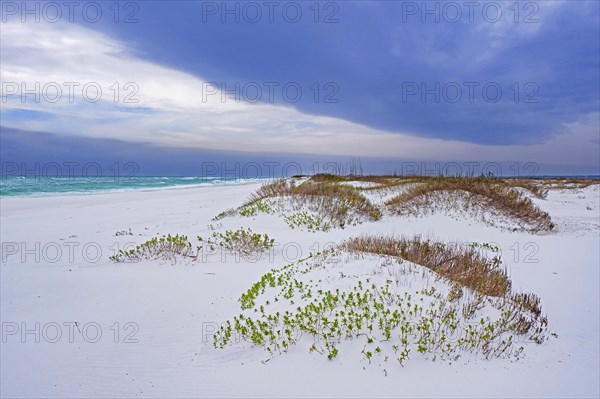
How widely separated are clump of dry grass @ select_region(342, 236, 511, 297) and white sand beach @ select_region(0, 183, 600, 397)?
83 cm

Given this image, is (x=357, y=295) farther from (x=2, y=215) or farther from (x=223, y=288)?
(x=2, y=215)

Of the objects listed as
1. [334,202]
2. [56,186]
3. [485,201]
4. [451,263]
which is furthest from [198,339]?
[56,186]

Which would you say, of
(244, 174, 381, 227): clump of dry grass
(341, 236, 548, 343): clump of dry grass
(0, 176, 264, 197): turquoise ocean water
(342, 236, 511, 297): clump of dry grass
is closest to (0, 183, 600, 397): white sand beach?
(341, 236, 548, 343): clump of dry grass

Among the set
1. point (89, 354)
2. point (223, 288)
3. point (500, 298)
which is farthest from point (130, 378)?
point (500, 298)

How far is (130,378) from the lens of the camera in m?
4.35

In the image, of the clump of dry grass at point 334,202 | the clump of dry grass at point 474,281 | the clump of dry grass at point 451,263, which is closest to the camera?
the clump of dry grass at point 474,281

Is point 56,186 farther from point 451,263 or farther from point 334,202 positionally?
point 451,263

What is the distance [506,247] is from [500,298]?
642cm

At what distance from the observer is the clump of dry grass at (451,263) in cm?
595

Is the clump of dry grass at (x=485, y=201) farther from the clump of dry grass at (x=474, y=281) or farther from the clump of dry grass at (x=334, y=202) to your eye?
the clump of dry grass at (x=474, y=281)

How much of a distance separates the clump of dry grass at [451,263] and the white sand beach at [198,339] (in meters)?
0.83

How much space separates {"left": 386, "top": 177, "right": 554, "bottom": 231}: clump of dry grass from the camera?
1423 cm

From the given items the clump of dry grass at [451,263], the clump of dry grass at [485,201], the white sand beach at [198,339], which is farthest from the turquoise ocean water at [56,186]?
the clump of dry grass at [451,263]

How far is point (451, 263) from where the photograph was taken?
7051mm
